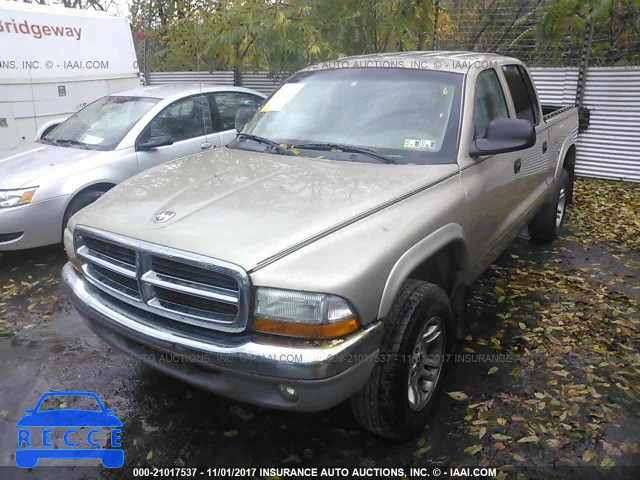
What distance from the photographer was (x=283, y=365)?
6.95ft

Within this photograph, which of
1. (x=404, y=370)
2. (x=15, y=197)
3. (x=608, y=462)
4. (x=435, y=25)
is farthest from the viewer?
(x=435, y=25)

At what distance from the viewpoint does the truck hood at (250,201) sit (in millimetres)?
2309

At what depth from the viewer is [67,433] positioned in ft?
9.36

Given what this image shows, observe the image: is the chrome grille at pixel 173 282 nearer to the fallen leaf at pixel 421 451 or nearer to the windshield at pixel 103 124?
the fallen leaf at pixel 421 451

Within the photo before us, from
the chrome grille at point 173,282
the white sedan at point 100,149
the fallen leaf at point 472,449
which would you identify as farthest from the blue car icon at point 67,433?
the white sedan at point 100,149

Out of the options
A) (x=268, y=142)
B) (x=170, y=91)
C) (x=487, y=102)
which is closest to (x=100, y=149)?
(x=170, y=91)

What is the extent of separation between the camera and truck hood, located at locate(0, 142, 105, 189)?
4.96m

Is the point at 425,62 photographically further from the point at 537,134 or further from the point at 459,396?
the point at 459,396

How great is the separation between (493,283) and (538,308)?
55 cm

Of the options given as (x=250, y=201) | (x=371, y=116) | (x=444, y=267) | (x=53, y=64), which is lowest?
(x=444, y=267)

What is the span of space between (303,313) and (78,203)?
390 cm

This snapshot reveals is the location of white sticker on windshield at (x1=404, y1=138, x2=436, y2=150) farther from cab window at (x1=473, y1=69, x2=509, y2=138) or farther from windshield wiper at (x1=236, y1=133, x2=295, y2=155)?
windshield wiper at (x1=236, y1=133, x2=295, y2=155)

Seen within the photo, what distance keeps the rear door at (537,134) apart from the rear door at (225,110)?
11.7 feet

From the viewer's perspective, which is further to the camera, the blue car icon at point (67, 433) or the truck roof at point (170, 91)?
the truck roof at point (170, 91)
